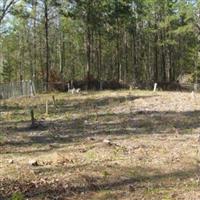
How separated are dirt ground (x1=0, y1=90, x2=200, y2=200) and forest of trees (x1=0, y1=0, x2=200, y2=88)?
1117 inches

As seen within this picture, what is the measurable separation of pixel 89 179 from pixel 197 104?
685 inches

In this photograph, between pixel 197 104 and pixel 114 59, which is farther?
pixel 114 59

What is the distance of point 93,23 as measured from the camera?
55156 mm

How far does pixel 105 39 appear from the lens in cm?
7081

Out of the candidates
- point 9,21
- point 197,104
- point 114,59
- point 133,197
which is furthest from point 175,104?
point 114,59

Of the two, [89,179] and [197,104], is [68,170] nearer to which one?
[89,179]

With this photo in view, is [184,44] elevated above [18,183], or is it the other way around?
[184,44]

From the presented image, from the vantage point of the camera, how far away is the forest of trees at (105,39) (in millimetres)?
57719

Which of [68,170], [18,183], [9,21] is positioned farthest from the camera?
[9,21]

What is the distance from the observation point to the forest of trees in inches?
2272

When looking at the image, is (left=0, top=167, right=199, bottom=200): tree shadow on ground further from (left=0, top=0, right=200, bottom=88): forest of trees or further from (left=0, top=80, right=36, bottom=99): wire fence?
(left=0, top=0, right=200, bottom=88): forest of trees

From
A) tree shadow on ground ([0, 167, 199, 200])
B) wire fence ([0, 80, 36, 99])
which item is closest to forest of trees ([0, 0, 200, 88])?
wire fence ([0, 80, 36, 99])

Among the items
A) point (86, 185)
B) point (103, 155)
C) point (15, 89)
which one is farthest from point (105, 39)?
point (86, 185)

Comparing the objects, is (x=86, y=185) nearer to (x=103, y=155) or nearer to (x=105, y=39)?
(x=103, y=155)
